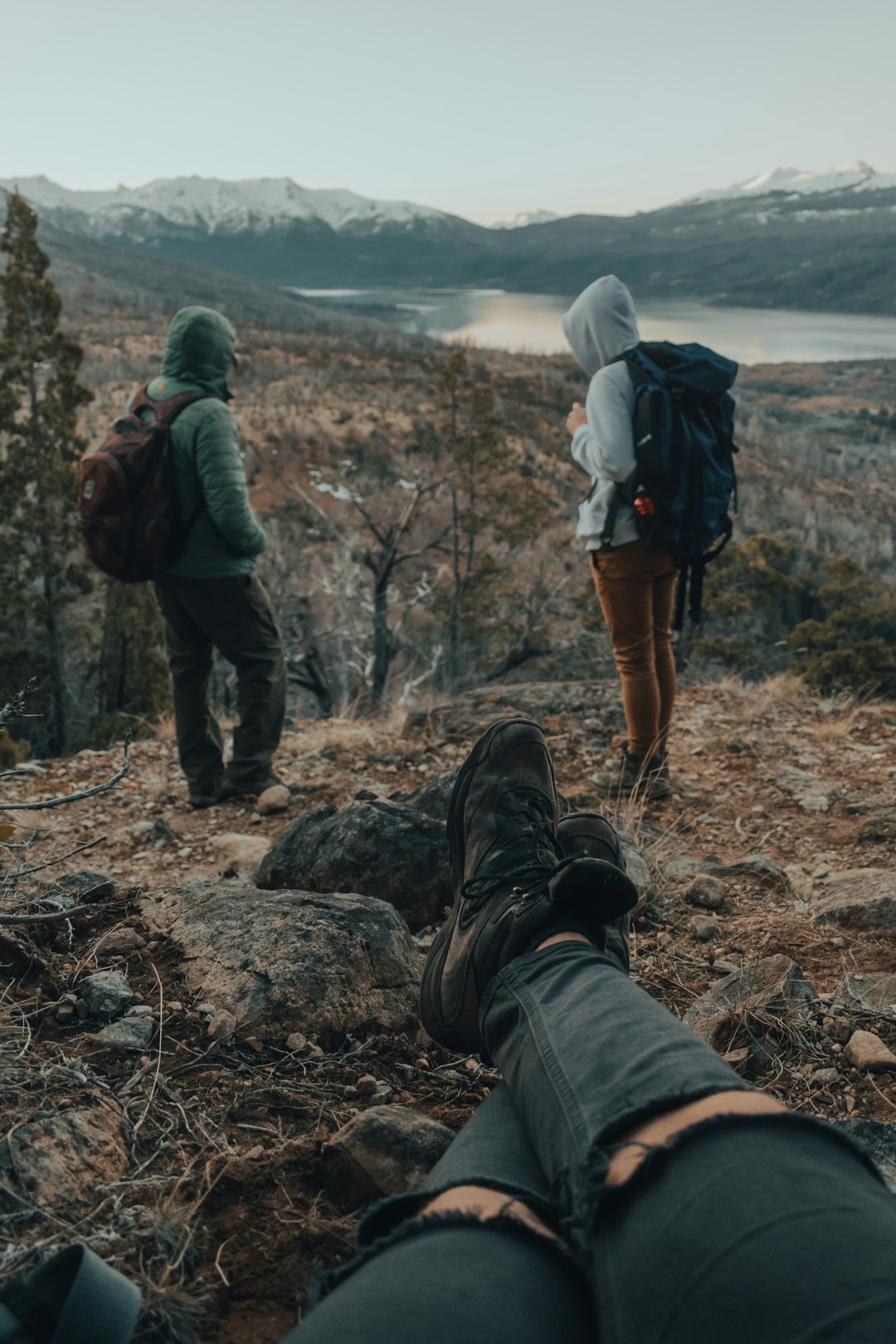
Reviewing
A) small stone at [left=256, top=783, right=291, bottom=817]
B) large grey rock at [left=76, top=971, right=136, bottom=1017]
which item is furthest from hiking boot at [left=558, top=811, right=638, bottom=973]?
small stone at [left=256, top=783, right=291, bottom=817]

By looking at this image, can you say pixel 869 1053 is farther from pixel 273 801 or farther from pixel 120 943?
pixel 273 801

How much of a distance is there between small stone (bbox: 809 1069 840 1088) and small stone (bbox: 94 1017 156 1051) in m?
1.27

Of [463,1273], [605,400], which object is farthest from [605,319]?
[463,1273]

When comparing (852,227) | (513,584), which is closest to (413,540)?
(513,584)

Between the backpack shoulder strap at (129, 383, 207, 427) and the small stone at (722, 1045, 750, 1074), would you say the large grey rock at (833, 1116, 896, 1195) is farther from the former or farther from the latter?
the backpack shoulder strap at (129, 383, 207, 427)

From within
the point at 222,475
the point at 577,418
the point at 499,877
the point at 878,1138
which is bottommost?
the point at 878,1138

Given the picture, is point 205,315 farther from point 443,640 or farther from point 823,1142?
point 443,640

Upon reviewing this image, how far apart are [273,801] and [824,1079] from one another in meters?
2.55

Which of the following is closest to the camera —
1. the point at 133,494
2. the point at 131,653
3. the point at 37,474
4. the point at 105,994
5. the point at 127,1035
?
the point at 127,1035

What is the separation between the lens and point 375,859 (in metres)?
2.49

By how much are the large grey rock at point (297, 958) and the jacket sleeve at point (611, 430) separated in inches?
68.1

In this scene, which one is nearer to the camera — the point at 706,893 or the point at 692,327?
the point at 706,893

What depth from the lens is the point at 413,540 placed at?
2806 centimetres

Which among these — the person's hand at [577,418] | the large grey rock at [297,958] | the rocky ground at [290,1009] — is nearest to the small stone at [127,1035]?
the rocky ground at [290,1009]
